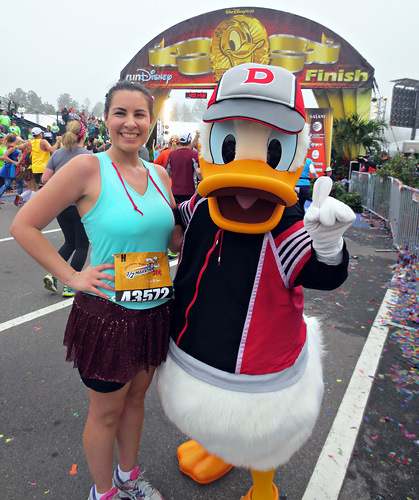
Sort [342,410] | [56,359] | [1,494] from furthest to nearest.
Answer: [56,359], [342,410], [1,494]

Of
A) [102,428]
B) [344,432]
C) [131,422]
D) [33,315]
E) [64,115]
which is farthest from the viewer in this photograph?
[64,115]

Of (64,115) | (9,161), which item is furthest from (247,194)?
(64,115)

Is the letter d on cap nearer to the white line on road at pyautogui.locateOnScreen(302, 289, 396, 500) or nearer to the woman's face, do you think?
the woman's face

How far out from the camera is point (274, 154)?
1285mm

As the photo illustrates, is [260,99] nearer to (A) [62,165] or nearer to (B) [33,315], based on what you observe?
(A) [62,165]

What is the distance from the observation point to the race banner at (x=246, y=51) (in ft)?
53.0

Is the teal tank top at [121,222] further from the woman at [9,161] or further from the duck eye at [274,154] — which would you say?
the woman at [9,161]

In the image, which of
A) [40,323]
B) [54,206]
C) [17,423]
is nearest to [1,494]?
[17,423]

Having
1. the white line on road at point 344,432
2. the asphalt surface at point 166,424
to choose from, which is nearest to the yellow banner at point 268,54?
the asphalt surface at point 166,424

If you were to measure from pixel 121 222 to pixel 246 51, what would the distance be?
58.9 feet

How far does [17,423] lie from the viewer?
7.39ft

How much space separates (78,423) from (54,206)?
4.82 feet

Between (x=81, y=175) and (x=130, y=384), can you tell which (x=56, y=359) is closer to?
(x=130, y=384)

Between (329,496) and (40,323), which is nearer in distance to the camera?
(329,496)
